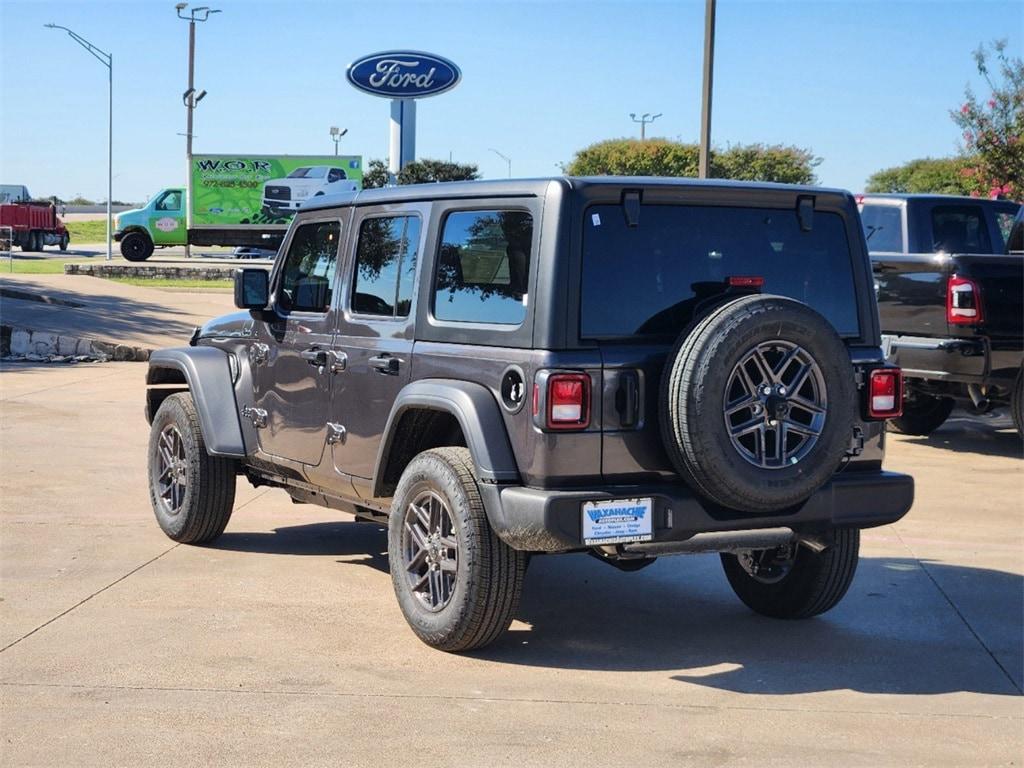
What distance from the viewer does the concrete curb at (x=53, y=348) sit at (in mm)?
17750

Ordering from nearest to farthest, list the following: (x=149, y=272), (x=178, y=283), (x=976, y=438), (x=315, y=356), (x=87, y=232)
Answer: (x=315, y=356)
(x=976, y=438)
(x=178, y=283)
(x=149, y=272)
(x=87, y=232)

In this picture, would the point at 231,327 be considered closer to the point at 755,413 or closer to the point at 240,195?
the point at 755,413

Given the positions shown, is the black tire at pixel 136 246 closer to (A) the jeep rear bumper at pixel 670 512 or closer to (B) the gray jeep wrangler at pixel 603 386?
(B) the gray jeep wrangler at pixel 603 386

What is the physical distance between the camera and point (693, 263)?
5.43 metres

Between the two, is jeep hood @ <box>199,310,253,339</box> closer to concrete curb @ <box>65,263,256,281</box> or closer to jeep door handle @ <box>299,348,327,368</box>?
jeep door handle @ <box>299,348,327,368</box>

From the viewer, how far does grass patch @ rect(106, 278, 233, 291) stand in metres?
31.7

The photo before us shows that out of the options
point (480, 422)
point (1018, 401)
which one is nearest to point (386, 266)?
point (480, 422)

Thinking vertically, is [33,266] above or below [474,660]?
above

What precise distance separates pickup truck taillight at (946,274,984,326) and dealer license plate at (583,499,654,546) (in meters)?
6.42

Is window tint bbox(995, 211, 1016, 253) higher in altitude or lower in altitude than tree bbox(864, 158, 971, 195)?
lower

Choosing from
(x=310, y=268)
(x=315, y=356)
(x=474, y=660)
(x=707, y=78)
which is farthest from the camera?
(x=707, y=78)

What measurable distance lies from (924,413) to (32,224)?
137 feet

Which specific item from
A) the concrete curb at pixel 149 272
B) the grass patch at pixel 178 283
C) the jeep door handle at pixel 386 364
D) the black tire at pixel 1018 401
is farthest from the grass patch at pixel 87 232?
the jeep door handle at pixel 386 364

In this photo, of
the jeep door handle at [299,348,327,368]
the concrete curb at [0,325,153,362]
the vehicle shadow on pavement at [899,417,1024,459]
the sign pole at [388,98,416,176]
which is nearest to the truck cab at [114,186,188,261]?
the sign pole at [388,98,416,176]
